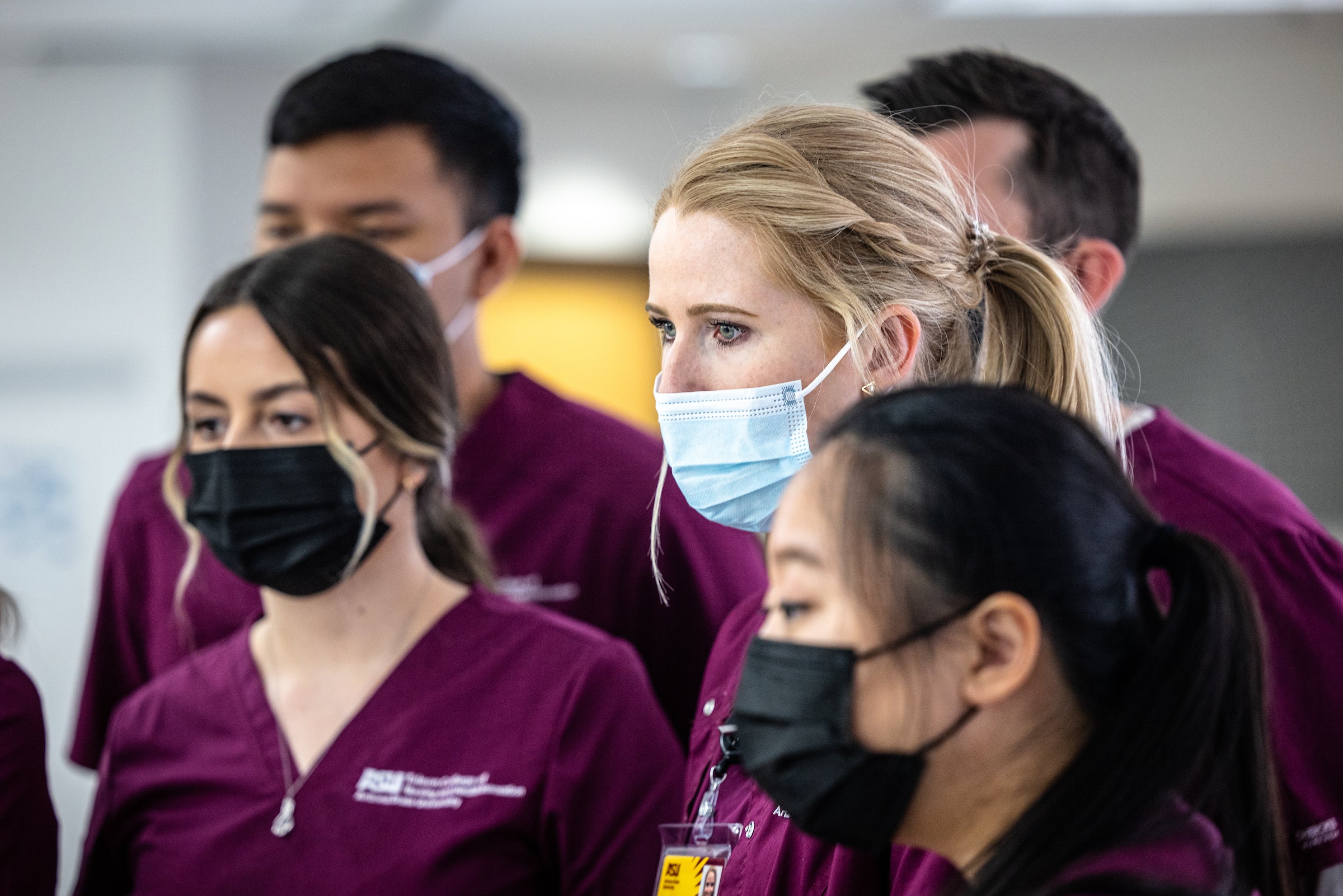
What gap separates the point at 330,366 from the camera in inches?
71.6

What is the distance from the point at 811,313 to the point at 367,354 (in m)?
0.75

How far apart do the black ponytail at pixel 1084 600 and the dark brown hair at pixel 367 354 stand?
0.97m

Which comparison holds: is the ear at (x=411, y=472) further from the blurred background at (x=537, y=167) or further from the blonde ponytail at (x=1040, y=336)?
the blurred background at (x=537, y=167)

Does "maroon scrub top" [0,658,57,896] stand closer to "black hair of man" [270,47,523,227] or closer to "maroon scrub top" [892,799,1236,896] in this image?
"black hair of man" [270,47,523,227]

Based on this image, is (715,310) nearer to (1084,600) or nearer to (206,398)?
(1084,600)

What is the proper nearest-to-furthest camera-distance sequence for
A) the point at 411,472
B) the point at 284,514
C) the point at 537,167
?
the point at 284,514 → the point at 411,472 → the point at 537,167

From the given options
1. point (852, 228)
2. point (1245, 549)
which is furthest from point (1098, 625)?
point (1245, 549)

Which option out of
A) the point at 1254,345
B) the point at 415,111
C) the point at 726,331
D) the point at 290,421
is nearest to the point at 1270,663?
the point at 726,331

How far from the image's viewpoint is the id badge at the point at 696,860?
1.32 metres

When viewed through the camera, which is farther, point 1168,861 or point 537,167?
point 537,167

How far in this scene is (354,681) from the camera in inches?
70.7

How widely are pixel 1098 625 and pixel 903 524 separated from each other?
→ 0.16 metres

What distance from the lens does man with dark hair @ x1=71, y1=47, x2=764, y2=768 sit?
7.06 feet

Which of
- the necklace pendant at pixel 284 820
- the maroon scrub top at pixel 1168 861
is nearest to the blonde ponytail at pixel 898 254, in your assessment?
the maroon scrub top at pixel 1168 861
